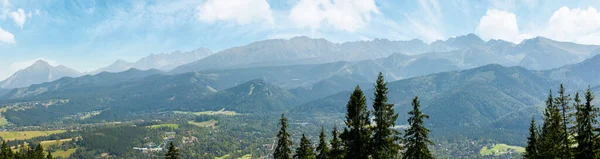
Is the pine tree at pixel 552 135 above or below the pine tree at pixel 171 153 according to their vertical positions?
above

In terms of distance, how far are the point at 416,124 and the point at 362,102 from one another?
5566 millimetres

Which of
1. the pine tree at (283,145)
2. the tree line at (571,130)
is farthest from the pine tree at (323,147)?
the tree line at (571,130)

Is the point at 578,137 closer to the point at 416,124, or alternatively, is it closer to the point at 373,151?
the point at 416,124

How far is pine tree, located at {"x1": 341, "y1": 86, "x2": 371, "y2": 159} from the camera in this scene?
106 feet

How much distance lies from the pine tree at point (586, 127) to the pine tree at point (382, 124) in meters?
18.0

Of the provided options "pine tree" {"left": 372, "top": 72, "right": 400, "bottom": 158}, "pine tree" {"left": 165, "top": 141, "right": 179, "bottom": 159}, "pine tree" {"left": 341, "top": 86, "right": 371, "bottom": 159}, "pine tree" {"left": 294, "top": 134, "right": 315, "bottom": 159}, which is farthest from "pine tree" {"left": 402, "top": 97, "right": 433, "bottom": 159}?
"pine tree" {"left": 165, "top": 141, "right": 179, "bottom": 159}

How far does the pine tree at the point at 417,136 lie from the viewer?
110 ft

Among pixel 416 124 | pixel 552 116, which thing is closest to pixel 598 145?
pixel 552 116

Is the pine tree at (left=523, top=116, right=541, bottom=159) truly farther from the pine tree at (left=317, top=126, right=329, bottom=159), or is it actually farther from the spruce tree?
the pine tree at (left=317, top=126, right=329, bottom=159)

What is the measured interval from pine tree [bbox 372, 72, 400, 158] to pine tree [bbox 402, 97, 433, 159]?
99.4 inches

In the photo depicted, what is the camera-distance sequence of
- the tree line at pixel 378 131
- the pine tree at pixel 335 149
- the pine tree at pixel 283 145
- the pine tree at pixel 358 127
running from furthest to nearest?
the pine tree at pixel 283 145 → the pine tree at pixel 335 149 → the pine tree at pixel 358 127 → the tree line at pixel 378 131

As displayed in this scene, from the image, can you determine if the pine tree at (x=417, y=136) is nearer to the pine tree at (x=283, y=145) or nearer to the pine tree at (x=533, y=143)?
the pine tree at (x=283, y=145)

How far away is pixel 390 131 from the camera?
3200 cm

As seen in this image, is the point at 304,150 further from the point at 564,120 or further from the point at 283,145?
the point at 564,120
